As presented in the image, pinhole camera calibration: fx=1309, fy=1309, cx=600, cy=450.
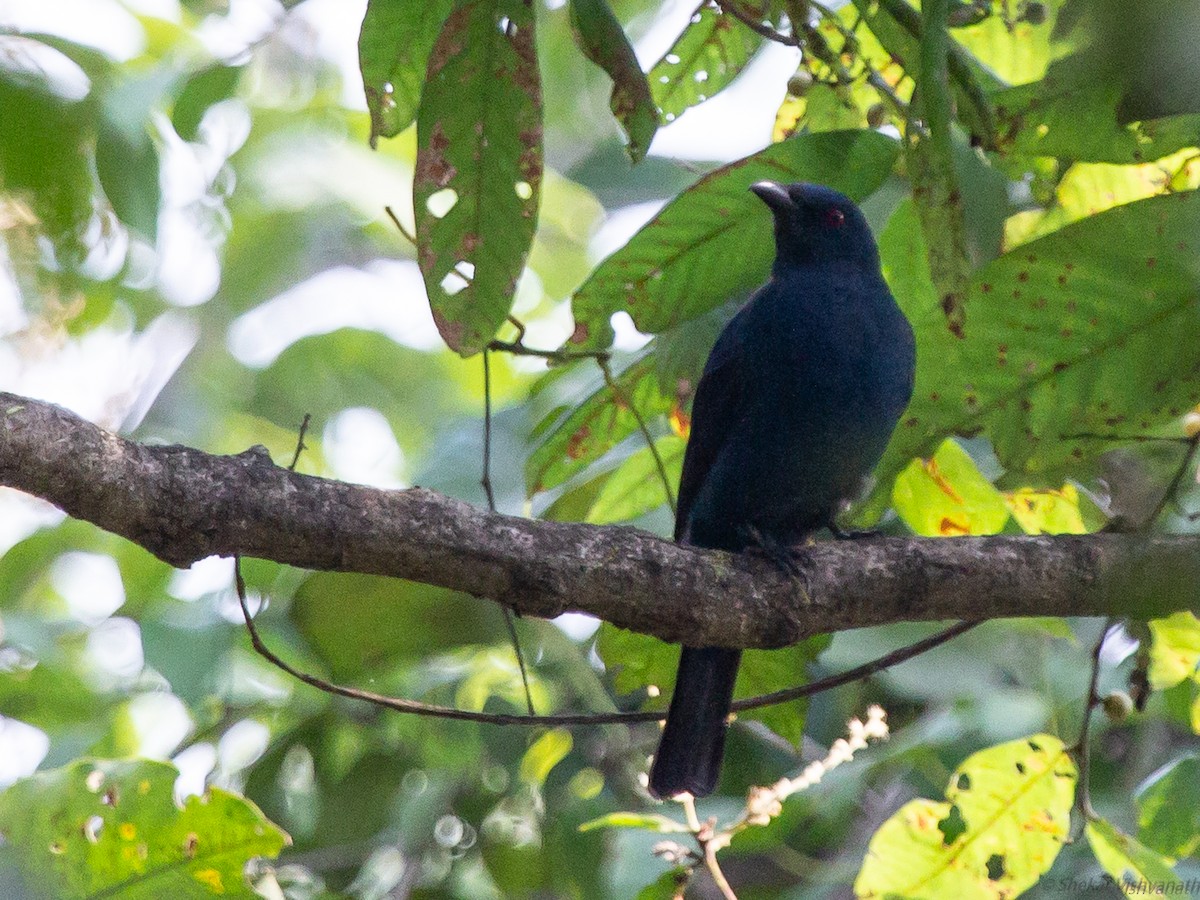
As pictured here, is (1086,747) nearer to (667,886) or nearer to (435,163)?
(667,886)

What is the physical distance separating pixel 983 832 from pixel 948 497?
30.4 inches

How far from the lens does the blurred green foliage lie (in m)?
2.44

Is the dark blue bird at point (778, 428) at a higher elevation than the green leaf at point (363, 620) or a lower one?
higher

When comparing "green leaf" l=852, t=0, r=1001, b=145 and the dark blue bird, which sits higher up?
"green leaf" l=852, t=0, r=1001, b=145

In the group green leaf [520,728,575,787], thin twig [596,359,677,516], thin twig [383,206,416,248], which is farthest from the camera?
green leaf [520,728,575,787]

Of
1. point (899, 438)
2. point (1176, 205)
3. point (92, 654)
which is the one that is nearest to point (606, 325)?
point (899, 438)

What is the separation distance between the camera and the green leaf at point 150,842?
2.81 metres

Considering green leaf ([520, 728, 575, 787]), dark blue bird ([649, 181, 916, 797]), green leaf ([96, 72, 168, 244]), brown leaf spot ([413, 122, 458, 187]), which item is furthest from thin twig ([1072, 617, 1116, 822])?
green leaf ([96, 72, 168, 244])

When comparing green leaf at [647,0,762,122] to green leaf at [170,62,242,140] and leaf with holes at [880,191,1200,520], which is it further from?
green leaf at [170,62,242,140]

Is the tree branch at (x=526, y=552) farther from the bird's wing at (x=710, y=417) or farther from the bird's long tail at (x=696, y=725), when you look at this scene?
the bird's wing at (x=710, y=417)

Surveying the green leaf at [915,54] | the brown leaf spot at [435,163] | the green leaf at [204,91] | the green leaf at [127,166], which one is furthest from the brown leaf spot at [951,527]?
the green leaf at [204,91]

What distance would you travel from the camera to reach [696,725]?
3510mm

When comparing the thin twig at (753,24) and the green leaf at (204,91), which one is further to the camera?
the green leaf at (204,91)

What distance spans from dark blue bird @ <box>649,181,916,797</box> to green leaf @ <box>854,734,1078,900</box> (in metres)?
0.58
